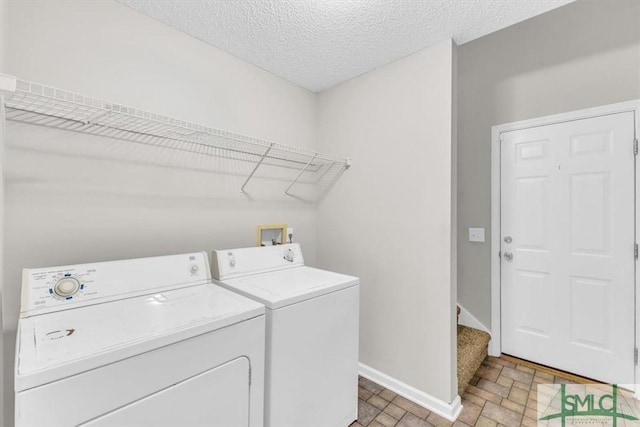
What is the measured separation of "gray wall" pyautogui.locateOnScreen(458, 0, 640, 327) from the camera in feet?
6.78

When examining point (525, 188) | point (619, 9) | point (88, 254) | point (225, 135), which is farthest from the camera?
point (525, 188)

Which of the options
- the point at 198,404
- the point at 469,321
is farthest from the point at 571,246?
the point at 198,404

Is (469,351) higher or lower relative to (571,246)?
lower

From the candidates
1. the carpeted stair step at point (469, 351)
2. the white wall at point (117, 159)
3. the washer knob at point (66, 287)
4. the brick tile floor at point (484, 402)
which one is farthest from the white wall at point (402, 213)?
the washer knob at point (66, 287)

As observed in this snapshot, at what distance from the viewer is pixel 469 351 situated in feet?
7.47

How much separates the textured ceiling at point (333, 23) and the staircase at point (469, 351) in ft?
7.44

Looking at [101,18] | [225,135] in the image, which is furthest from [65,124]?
[225,135]

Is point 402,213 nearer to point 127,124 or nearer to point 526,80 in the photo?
point 526,80

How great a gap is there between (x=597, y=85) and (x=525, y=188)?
2.82ft

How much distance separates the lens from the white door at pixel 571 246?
6.75 ft

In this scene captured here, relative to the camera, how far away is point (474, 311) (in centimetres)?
270

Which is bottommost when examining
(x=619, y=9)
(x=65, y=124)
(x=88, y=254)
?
(x=88, y=254)

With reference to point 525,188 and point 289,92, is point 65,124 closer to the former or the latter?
point 289,92

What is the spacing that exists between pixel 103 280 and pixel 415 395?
78.4 inches
